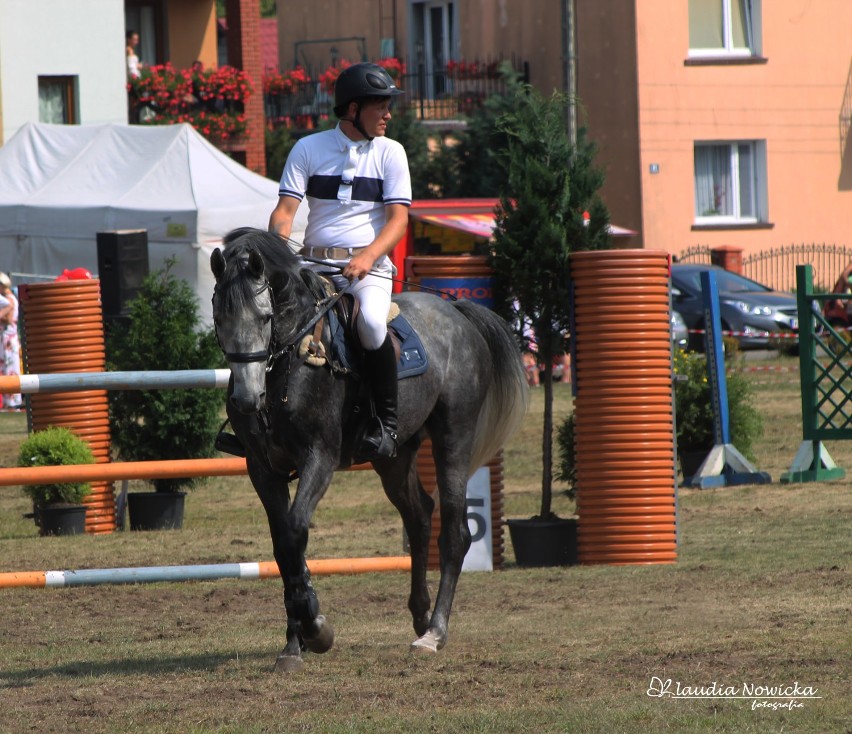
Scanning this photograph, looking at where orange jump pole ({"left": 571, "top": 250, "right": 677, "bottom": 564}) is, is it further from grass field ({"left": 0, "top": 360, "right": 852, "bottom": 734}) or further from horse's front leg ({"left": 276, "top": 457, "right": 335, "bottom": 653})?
horse's front leg ({"left": 276, "top": 457, "right": 335, "bottom": 653})

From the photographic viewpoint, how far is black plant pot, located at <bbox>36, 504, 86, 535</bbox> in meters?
12.9

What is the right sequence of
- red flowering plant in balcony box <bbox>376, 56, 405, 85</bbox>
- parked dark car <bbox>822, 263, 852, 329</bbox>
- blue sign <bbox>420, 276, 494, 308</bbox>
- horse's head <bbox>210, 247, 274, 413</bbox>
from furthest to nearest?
1. red flowering plant in balcony box <bbox>376, 56, 405, 85</bbox>
2. parked dark car <bbox>822, 263, 852, 329</bbox>
3. blue sign <bbox>420, 276, 494, 308</bbox>
4. horse's head <bbox>210, 247, 274, 413</bbox>

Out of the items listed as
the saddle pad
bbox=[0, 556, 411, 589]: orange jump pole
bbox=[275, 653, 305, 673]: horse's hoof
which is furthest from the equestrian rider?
bbox=[0, 556, 411, 589]: orange jump pole

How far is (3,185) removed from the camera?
90.0 feet

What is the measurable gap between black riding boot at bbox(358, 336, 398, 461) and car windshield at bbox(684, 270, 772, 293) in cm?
2324

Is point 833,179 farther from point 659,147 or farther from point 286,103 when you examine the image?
point 286,103

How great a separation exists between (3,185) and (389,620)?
801 inches

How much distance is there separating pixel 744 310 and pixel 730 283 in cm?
157

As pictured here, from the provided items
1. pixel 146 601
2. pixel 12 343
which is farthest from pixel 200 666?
pixel 12 343

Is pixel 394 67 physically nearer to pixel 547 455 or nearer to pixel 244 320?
pixel 547 455

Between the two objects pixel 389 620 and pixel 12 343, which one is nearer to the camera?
pixel 389 620

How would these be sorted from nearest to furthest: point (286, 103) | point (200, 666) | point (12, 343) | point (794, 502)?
point (200, 666), point (794, 502), point (12, 343), point (286, 103)

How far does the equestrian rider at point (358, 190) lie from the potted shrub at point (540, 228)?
10.9 feet

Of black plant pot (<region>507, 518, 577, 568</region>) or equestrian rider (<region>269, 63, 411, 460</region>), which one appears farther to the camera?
black plant pot (<region>507, 518, 577, 568</region>)
